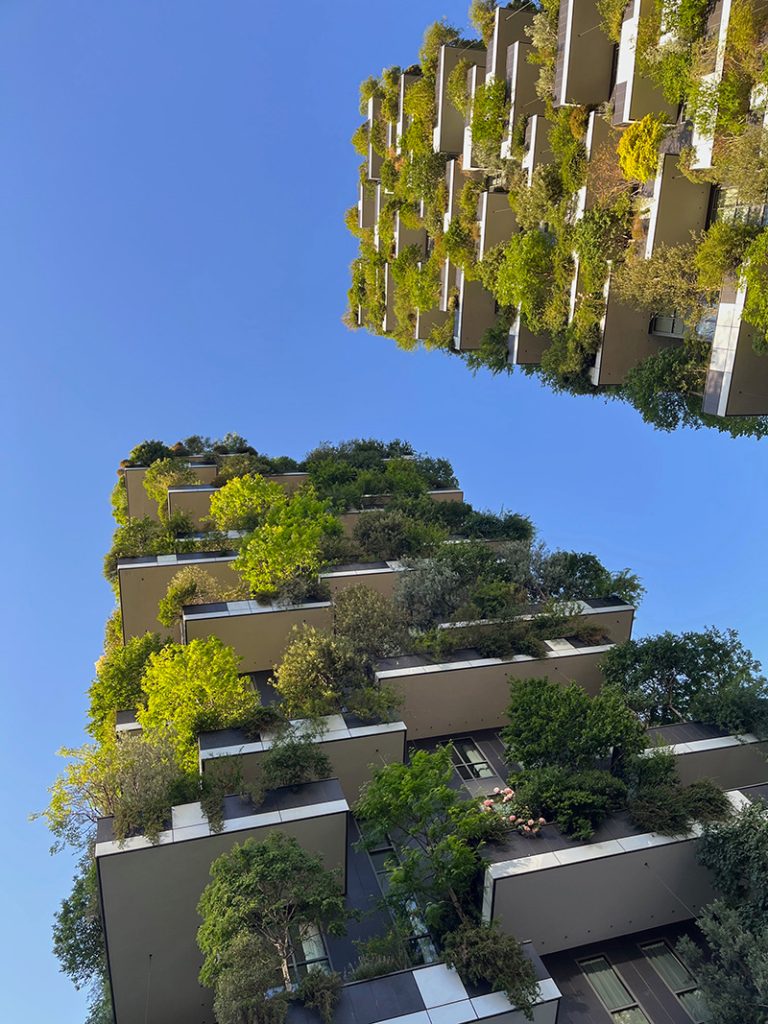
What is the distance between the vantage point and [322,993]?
10188mm

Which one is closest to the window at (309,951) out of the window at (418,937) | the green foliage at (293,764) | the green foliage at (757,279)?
the window at (418,937)

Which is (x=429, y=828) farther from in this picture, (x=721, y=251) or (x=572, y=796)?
(x=721, y=251)

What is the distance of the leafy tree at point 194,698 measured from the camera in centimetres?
1619

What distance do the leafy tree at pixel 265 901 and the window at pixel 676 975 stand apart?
23.4 feet

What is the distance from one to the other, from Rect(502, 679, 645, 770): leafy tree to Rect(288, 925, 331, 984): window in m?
5.81

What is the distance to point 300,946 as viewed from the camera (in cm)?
1327

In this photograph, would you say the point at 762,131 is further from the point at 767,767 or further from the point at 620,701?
the point at 767,767

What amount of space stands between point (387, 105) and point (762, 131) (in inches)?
893

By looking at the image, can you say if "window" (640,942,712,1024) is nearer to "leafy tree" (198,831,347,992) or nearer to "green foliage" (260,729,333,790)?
"leafy tree" (198,831,347,992)

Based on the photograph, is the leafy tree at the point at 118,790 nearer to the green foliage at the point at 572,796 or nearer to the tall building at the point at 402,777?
the tall building at the point at 402,777

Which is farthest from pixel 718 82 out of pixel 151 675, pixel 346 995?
pixel 151 675

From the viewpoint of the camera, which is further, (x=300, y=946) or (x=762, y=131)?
(x=300, y=946)

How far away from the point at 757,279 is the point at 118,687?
21.1 metres

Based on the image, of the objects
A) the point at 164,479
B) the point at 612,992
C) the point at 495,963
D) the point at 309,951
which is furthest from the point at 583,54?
the point at 164,479
